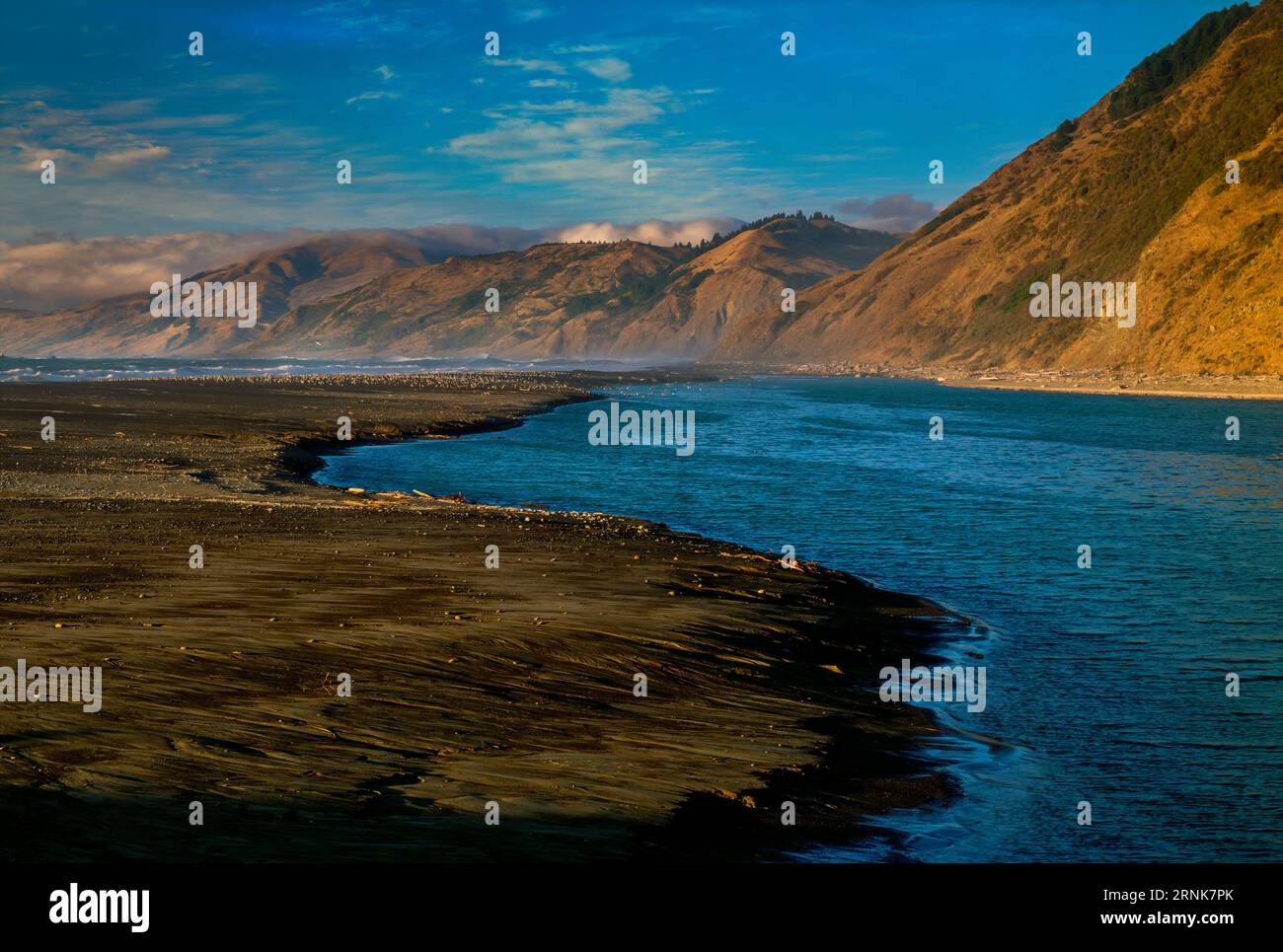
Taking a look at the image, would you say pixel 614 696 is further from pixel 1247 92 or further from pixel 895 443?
pixel 1247 92

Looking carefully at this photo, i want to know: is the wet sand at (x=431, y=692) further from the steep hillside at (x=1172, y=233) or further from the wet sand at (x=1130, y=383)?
the steep hillside at (x=1172, y=233)

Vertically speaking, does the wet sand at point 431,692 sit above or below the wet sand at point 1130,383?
below

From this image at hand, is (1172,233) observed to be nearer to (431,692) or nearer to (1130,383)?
(1130,383)

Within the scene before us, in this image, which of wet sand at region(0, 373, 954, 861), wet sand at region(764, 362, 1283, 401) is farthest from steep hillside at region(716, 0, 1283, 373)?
wet sand at region(0, 373, 954, 861)

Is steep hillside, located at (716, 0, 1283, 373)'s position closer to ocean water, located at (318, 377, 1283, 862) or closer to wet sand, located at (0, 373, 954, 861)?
ocean water, located at (318, 377, 1283, 862)

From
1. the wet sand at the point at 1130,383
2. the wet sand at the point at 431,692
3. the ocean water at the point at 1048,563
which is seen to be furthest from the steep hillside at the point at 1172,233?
the wet sand at the point at 431,692

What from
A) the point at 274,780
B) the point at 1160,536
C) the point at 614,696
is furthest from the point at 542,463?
the point at 274,780
